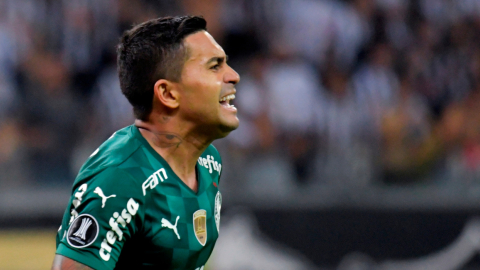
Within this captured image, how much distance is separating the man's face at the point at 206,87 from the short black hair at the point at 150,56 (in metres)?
0.04

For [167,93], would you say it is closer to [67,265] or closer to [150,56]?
[150,56]

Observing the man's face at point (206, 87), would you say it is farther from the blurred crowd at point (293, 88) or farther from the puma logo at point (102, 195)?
the blurred crowd at point (293, 88)

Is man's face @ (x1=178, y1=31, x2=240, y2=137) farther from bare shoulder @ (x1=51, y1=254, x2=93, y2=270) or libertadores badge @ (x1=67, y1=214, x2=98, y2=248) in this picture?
bare shoulder @ (x1=51, y1=254, x2=93, y2=270)

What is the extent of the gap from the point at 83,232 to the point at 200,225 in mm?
600

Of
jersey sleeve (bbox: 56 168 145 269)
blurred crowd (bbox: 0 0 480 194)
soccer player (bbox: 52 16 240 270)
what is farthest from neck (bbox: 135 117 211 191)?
blurred crowd (bbox: 0 0 480 194)

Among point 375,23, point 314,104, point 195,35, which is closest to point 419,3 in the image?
point 375,23

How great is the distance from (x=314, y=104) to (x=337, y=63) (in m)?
0.69

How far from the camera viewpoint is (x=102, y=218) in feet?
7.77

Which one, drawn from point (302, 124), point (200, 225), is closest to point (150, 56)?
point (200, 225)

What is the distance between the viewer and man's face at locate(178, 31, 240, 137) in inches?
107

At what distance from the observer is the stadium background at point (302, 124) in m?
6.29

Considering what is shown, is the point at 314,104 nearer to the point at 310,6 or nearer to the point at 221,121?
the point at 310,6

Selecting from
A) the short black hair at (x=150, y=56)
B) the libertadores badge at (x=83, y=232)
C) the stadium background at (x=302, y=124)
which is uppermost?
the short black hair at (x=150, y=56)

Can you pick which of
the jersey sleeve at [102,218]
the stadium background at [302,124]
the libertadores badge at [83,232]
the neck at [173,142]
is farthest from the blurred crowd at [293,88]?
the libertadores badge at [83,232]
